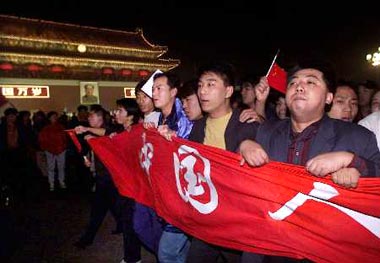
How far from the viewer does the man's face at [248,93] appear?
5688 millimetres

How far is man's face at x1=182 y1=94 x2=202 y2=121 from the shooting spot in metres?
4.22

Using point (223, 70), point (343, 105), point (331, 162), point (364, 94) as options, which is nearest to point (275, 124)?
point (331, 162)

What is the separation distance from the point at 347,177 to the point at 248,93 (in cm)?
370

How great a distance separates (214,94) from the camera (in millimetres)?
3338

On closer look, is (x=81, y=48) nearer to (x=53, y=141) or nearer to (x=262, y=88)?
(x=53, y=141)

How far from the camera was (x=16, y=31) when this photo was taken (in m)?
20.5

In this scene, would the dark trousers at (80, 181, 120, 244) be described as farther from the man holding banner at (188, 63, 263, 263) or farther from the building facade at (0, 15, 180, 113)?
the building facade at (0, 15, 180, 113)

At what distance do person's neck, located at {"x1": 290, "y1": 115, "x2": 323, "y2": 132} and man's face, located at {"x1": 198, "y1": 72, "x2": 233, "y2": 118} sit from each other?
0.87m

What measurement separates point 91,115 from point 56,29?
1896 cm

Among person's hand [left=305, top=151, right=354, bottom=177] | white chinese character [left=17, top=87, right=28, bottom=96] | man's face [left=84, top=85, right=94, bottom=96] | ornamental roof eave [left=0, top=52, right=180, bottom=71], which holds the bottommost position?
person's hand [left=305, top=151, right=354, bottom=177]

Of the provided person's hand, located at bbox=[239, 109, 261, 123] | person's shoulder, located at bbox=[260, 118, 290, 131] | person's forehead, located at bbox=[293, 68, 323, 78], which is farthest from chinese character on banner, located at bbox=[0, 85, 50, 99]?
person's forehead, located at bbox=[293, 68, 323, 78]

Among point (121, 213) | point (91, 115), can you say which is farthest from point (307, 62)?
point (91, 115)

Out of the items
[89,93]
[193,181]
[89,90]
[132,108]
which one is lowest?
[193,181]

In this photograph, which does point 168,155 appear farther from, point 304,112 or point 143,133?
point 304,112
